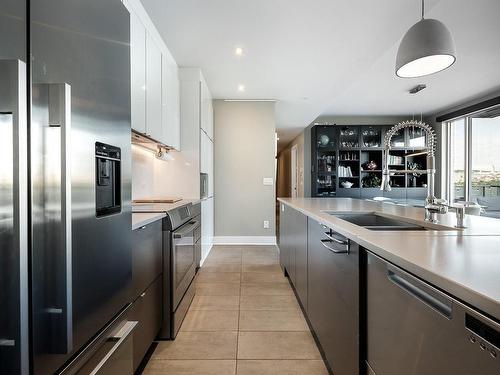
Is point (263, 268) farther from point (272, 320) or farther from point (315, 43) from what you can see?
point (315, 43)

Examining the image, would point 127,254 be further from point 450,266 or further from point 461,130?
point 461,130

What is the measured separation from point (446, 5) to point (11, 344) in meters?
3.60

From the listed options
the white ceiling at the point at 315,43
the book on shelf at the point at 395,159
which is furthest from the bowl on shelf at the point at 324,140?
the white ceiling at the point at 315,43

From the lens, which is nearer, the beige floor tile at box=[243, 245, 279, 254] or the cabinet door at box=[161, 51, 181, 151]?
the cabinet door at box=[161, 51, 181, 151]

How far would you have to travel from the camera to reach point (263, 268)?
3.59 metres

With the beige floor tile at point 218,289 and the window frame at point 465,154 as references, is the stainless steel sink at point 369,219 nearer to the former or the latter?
the beige floor tile at point 218,289

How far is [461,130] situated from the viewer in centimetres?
605

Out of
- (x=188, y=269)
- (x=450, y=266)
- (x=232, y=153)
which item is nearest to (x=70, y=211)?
(x=450, y=266)

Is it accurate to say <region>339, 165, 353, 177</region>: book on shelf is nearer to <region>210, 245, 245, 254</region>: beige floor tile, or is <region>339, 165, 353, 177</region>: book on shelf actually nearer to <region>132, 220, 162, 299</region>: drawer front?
<region>210, 245, 245, 254</region>: beige floor tile

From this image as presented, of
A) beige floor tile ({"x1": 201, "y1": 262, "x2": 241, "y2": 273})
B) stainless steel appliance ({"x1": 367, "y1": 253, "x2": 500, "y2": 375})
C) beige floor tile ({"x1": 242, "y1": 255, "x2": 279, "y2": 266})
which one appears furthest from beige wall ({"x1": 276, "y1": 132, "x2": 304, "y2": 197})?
stainless steel appliance ({"x1": 367, "y1": 253, "x2": 500, "y2": 375})

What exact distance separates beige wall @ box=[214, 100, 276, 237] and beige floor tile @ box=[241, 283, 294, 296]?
6.62ft

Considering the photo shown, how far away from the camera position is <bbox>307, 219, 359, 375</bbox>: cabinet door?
→ 1.14 metres

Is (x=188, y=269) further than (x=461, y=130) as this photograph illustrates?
No

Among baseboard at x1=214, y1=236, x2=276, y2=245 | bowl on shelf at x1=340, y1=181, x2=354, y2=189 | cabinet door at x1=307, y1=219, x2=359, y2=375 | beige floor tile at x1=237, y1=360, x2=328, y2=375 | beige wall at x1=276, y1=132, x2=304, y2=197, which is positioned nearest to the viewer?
cabinet door at x1=307, y1=219, x2=359, y2=375
